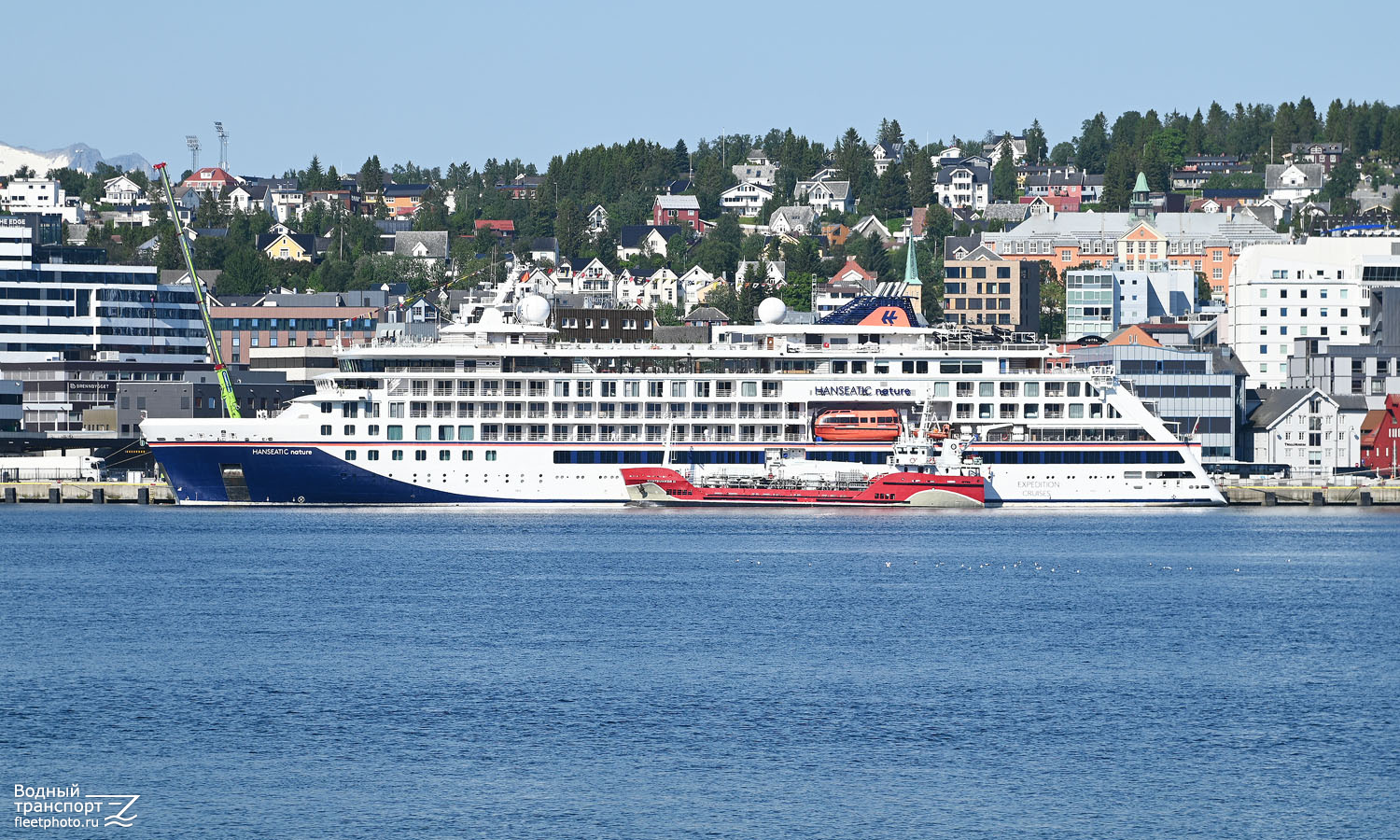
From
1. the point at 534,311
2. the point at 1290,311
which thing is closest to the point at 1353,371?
the point at 1290,311

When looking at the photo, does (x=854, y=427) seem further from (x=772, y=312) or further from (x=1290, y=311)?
(x=1290, y=311)

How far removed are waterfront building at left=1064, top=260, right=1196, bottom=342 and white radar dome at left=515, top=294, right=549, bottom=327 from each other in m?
57.5

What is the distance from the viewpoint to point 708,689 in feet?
114

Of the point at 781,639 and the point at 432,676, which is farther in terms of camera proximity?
the point at 781,639

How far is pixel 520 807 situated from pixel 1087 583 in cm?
2659

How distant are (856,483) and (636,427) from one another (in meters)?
8.39

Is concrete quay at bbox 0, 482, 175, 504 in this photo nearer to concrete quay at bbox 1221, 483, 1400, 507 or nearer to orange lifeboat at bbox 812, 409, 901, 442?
orange lifeboat at bbox 812, 409, 901, 442

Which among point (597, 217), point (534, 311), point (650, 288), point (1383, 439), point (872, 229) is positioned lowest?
point (1383, 439)

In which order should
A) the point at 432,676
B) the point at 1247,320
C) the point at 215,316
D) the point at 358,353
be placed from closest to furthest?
the point at 432,676 → the point at 358,353 → the point at 1247,320 → the point at 215,316

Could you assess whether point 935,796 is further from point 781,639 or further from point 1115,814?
point 781,639

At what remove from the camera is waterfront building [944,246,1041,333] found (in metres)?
142

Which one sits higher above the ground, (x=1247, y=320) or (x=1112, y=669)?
(x=1247, y=320)

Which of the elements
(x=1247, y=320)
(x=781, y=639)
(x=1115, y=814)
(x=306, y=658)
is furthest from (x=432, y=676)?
(x=1247, y=320)

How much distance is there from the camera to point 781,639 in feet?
133
